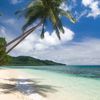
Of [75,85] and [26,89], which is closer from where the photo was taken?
[26,89]

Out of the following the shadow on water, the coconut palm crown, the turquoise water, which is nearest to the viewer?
the shadow on water

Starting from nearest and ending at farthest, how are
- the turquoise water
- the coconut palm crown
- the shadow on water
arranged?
the shadow on water < the turquoise water < the coconut palm crown

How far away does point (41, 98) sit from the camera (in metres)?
12.4

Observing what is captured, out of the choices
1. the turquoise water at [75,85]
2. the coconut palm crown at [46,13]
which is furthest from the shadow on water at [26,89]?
the coconut palm crown at [46,13]

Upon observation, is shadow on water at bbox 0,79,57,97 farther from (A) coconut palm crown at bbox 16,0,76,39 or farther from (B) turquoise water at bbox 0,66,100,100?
(A) coconut palm crown at bbox 16,0,76,39

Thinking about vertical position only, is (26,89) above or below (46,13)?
below

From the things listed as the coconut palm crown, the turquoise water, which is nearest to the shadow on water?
the turquoise water

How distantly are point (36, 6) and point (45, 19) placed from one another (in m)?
1.24

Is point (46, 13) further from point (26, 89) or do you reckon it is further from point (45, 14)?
point (26, 89)

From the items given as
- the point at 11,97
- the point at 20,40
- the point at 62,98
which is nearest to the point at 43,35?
the point at 20,40

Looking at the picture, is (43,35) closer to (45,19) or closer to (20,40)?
(45,19)

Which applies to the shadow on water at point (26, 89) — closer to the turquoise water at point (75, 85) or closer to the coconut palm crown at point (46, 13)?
the turquoise water at point (75, 85)

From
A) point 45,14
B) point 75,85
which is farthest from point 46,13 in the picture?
point 75,85

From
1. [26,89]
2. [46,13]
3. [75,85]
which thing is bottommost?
[26,89]
